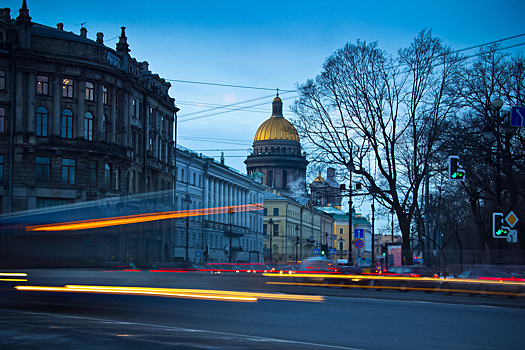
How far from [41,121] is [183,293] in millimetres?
30912

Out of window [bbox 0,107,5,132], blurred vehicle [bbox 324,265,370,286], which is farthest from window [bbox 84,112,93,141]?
blurred vehicle [bbox 324,265,370,286]

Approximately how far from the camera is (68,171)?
4553 cm

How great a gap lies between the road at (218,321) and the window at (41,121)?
28.6 m

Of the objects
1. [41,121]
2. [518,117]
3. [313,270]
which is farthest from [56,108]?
[518,117]

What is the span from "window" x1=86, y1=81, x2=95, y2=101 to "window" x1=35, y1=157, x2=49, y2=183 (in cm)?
590

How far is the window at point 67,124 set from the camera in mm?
Result: 45781

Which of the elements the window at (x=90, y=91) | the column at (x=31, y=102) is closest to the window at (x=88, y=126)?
the window at (x=90, y=91)

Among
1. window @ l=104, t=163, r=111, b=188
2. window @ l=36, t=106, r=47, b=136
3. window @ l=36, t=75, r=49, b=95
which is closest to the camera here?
window @ l=36, t=106, r=47, b=136

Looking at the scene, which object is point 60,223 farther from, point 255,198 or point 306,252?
point 306,252

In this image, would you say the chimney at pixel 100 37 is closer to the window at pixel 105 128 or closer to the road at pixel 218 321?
the window at pixel 105 128

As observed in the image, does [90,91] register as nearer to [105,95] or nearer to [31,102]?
[105,95]

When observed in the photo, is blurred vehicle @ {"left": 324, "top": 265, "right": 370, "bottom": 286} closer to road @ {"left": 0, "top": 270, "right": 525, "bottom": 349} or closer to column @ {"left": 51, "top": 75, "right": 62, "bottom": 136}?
road @ {"left": 0, "top": 270, "right": 525, "bottom": 349}

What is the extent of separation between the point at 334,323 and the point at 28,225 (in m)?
9.50

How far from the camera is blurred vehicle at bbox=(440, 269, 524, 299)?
76.7 feet
